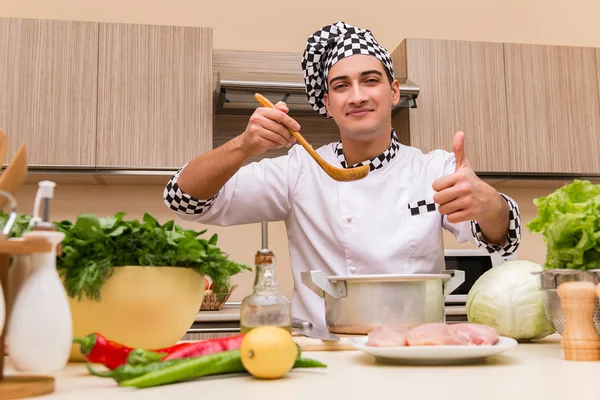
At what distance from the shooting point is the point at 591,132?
9.48ft

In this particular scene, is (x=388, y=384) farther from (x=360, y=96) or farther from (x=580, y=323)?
(x=360, y=96)

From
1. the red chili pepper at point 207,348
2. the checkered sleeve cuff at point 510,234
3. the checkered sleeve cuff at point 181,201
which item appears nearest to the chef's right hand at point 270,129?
the checkered sleeve cuff at point 181,201

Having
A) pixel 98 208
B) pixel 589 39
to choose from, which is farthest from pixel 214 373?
pixel 589 39

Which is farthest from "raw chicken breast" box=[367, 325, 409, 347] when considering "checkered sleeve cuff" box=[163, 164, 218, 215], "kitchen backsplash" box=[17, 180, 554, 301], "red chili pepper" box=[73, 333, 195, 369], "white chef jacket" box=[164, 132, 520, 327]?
"kitchen backsplash" box=[17, 180, 554, 301]

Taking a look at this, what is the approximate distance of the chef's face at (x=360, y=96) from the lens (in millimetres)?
1642

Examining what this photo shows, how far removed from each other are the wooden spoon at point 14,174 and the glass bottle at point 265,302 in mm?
304

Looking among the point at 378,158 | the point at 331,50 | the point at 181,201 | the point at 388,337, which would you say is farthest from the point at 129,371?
the point at 331,50

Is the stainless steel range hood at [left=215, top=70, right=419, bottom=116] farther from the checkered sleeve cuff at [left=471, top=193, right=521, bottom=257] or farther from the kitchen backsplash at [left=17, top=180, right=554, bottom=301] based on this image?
the checkered sleeve cuff at [left=471, top=193, right=521, bottom=257]

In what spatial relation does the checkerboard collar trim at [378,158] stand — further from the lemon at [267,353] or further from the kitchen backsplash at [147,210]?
the kitchen backsplash at [147,210]

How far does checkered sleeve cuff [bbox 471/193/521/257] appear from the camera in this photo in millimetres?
1324

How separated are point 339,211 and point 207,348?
0.97m

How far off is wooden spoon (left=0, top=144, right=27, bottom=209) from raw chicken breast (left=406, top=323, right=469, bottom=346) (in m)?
0.48

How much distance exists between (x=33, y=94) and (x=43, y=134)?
170 mm

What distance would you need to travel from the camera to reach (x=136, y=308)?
31.2 inches
